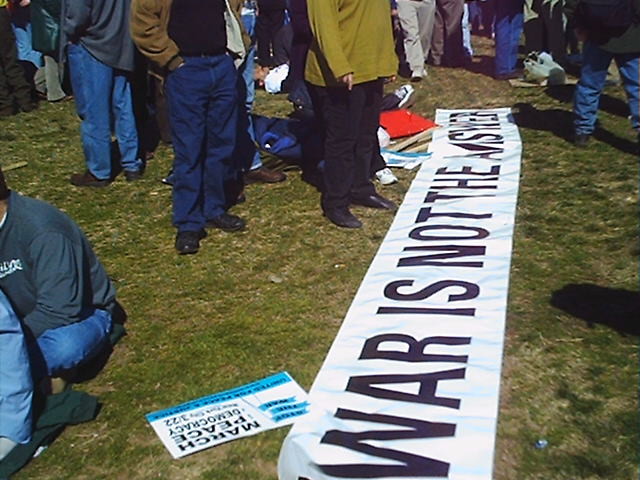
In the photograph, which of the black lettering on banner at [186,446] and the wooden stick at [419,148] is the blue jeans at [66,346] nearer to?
the black lettering on banner at [186,446]

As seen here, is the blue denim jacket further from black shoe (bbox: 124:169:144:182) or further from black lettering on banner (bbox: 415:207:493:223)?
black shoe (bbox: 124:169:144:182)

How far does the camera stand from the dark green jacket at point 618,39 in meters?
6.01

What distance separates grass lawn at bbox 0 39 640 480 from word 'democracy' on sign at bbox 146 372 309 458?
0.20ft

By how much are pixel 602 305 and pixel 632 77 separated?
8.59 feet

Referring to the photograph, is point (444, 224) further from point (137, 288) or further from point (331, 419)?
point (331, 419)

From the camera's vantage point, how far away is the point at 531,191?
5.94m

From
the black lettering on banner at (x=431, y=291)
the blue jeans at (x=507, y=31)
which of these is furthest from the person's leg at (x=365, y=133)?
the blue jeans at (x=507, y=31)

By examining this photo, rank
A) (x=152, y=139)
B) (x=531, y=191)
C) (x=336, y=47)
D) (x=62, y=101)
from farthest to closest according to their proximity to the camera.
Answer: (x=62, y=101) → (x=152, y=139) → (x=531, y=191) → (x=336, y=47)

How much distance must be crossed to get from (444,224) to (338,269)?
92 cm

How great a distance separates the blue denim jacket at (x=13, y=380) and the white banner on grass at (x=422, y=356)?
3.36 feet

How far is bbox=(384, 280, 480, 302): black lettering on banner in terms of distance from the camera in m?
4.42

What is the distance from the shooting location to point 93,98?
6.22 meters

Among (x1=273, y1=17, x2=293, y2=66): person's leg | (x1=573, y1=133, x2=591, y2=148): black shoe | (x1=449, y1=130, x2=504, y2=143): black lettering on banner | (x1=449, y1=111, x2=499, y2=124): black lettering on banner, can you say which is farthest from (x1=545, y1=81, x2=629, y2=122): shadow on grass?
(x1=273, y1=17, x2=293, y2=66): person's leg

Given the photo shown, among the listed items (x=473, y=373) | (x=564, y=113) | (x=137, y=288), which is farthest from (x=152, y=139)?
(x=473, y=373)
